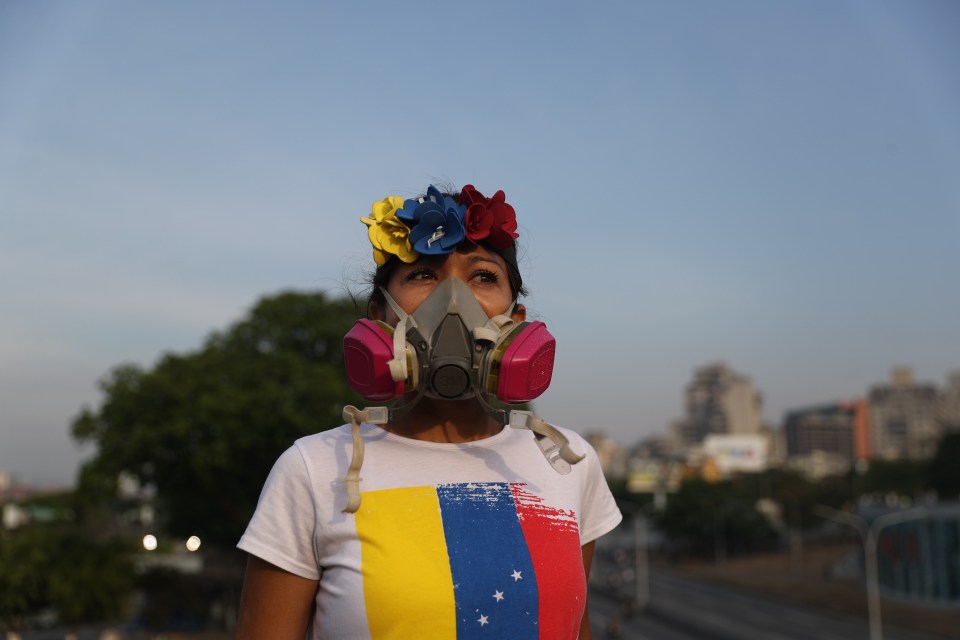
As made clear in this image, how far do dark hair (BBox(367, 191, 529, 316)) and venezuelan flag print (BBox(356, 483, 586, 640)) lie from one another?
23.4 inches

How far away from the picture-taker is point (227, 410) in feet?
110

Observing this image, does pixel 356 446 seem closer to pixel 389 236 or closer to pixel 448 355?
pixel 448 355

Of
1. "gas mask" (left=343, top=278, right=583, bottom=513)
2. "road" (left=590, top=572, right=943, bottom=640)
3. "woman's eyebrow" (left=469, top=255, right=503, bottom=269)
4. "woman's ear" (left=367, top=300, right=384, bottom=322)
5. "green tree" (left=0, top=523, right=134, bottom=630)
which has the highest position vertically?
"woman's eyebrow" (left=469, top=255, right=503, bottom=269)

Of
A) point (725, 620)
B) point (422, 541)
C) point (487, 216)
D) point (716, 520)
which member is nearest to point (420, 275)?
point (487, 216)

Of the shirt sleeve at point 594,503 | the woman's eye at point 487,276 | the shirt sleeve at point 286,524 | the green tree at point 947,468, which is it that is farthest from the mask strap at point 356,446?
the green tree at point 947,468

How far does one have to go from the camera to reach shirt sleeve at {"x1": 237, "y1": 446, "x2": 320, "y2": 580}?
2312 millimetres

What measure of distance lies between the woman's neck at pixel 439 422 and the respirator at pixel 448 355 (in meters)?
0.07

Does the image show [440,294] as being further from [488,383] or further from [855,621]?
[855,621]

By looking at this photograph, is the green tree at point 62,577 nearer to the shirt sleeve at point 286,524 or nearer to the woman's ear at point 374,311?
the woman's ear at point 374,311

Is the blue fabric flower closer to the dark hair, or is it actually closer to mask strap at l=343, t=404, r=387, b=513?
the dark hair

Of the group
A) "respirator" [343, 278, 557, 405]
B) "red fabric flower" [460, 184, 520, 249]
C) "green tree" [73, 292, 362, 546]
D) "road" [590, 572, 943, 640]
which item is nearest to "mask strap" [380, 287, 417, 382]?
"respirator" [343, 278, 557, 405]

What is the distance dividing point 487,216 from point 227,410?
32132mm

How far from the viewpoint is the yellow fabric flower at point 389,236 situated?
2639 millimetres

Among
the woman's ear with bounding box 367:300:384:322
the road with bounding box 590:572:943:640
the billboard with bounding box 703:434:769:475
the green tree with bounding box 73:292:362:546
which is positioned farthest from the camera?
the billboard with bounding box 703:434:769:475
